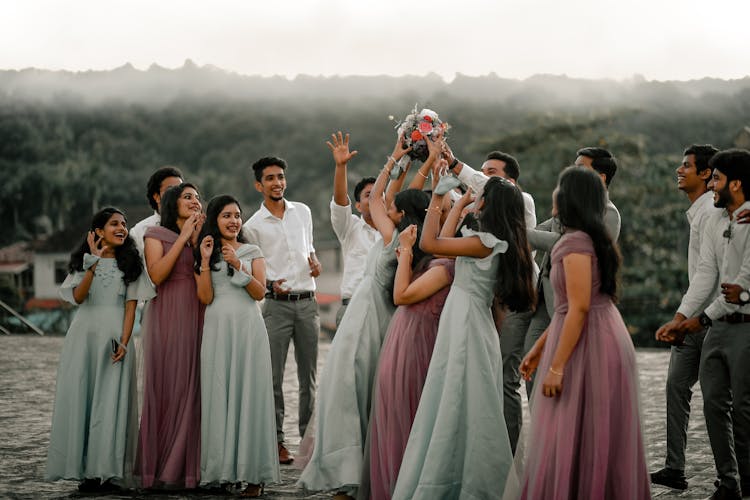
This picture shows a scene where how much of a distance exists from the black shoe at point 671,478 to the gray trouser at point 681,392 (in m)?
0.03

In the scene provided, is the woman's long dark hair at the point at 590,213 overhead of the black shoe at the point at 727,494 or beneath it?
overhead

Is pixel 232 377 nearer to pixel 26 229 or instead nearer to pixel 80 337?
pixel 80 337

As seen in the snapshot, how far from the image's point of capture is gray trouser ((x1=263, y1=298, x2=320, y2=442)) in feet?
26.7

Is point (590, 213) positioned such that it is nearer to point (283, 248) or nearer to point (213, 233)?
point (213, 233)

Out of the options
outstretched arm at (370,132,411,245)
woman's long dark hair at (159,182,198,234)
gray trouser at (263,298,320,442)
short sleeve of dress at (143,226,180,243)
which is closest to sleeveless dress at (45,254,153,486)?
short sleeve of dress at (143,226,180,243)

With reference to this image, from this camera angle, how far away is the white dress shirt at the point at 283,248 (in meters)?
8.24

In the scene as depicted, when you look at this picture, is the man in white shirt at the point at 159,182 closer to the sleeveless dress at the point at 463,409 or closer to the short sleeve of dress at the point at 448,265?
the short sleeve of dress at the point at 448,265

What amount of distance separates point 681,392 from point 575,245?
2.15 m

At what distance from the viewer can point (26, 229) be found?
5006cm

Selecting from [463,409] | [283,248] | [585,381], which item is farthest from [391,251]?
[283,248]

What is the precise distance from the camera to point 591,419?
506cm

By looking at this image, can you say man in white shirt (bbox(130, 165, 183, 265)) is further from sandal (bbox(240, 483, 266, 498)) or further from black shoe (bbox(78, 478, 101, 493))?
sandal (bbox(240, 483, 266, 498))

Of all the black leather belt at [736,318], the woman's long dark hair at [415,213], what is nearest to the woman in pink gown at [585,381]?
the woman's long dark hair at [415,213]

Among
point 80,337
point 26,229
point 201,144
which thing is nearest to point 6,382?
point 80,337
